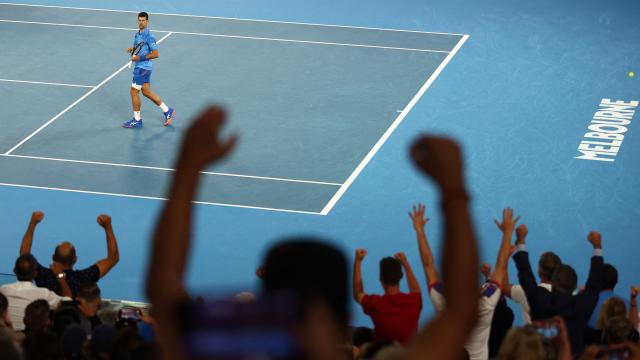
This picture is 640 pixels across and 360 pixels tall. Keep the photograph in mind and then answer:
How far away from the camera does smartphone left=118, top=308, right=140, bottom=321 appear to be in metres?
8.20

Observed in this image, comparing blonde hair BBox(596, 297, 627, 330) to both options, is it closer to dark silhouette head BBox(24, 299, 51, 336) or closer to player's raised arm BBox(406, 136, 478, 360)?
dark silhouette head BBox(24, 299, 51, 336)

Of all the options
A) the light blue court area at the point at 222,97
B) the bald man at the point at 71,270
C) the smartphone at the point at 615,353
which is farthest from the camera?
the light blue court area at the point at 222,97

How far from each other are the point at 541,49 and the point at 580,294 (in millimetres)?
14324

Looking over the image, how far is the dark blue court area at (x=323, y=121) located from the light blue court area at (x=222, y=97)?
0.05m

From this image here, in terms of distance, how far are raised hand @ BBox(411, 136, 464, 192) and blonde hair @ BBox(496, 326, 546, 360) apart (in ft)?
12.8

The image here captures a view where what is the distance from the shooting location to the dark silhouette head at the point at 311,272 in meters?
2.02

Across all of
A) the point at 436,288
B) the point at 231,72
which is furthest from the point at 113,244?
the point at 231,72

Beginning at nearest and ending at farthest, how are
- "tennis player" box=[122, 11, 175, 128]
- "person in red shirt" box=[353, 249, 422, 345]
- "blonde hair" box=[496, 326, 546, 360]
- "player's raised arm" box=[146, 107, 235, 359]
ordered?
"player's raised arm" box=[146, 107, 235, 359], "blonde hair" box=[496, 326, 546, 360], "person in red shirt" box=[353, 249, 422, 345], "tennis player" box=[122, 11, 175, 128]

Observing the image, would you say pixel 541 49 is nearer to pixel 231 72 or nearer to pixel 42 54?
pixel 231 72

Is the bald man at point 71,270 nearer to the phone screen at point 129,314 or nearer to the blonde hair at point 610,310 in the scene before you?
the phone screen at point 129,314

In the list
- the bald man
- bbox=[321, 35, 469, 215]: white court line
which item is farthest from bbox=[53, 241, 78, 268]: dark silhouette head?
bbox=[321, 35, 469, 215]: white court line

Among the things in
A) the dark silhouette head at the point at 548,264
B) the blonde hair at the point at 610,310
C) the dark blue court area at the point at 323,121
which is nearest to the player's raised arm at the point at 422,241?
the blonde hair at the point at 610,310

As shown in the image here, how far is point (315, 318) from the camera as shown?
194 centimetres

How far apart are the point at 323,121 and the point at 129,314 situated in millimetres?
10900
